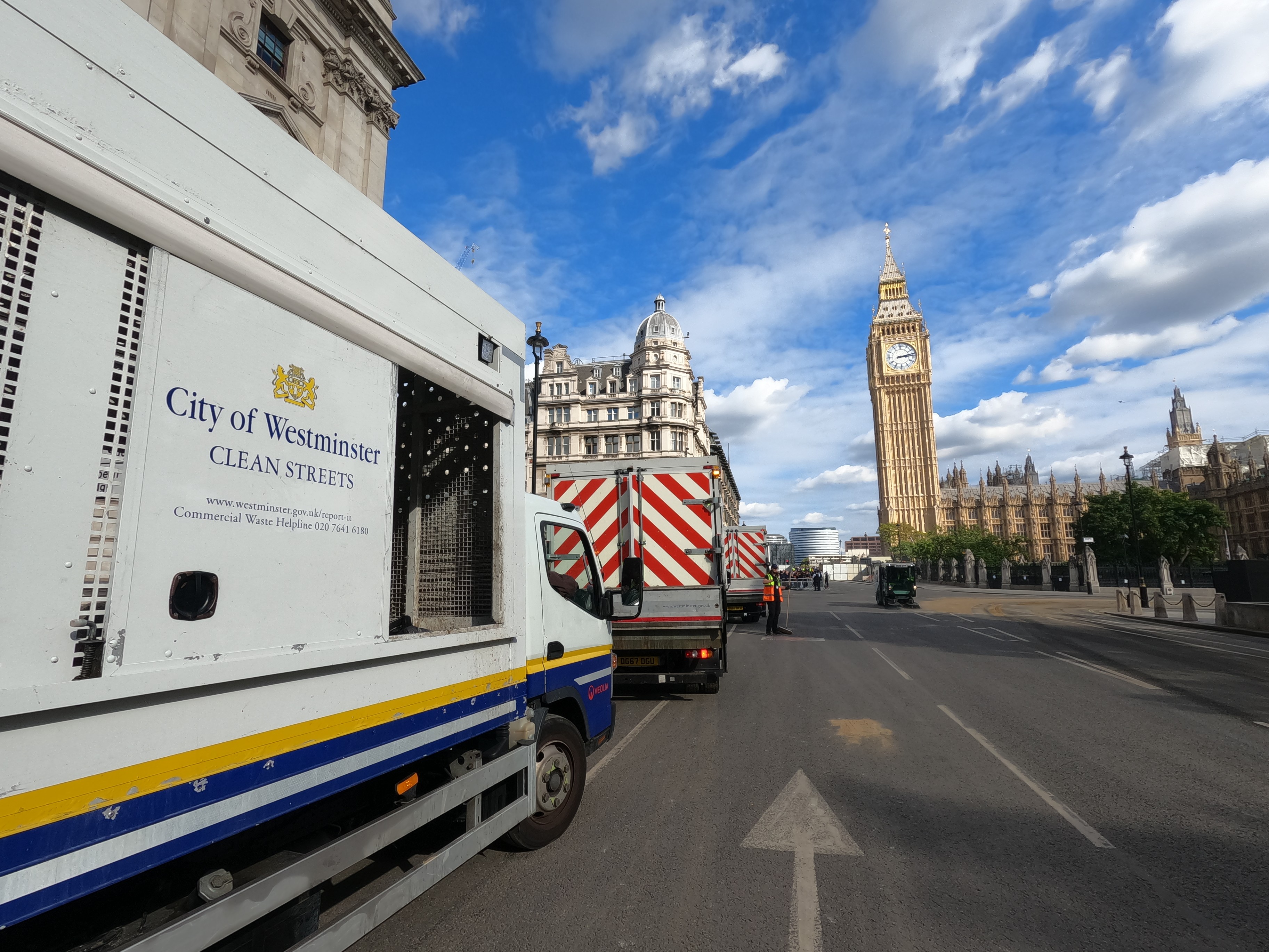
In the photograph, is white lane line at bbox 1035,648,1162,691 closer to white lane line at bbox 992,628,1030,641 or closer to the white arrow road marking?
white lane line at bbox 992,628,1030,641

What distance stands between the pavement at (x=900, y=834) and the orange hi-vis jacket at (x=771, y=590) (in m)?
9.78

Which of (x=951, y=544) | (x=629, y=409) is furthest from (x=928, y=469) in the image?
(x=629, y=409)

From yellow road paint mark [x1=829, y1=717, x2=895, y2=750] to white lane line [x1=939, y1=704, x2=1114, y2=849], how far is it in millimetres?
931

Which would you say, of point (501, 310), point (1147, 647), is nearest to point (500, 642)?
point (501, 310)

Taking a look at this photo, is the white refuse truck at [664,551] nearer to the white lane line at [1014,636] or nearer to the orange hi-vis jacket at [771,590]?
the orange hi-vis jacket at [771,590]

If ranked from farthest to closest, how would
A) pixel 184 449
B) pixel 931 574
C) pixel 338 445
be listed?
pixel 931 574 → pixel 338 445 → pixel 184 449

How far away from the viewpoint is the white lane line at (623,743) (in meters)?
6.13

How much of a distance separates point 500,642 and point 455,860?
1.14 meters

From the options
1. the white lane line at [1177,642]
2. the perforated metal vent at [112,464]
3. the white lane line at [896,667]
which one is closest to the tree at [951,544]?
the white lane line at [1177,642]

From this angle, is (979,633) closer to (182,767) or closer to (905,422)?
(182,767)

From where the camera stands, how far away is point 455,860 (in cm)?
328

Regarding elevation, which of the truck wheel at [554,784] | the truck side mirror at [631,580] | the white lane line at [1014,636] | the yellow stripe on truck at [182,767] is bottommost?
the white lane line at [1014,636]

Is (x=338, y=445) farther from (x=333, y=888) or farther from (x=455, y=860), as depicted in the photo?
(x=333, y=888)

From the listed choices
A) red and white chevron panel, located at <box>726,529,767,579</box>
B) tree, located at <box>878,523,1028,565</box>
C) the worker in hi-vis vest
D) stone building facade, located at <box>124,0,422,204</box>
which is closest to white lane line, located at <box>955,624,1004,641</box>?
the worker in hi-vis vest
